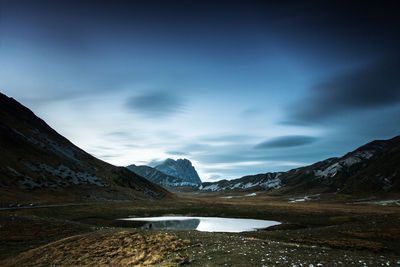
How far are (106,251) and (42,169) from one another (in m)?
129

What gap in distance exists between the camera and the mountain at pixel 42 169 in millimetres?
110938

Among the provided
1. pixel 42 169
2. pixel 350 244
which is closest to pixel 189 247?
pixel 350 244

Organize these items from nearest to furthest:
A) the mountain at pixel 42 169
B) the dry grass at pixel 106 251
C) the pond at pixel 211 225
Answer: the dry grass at pixel 106 251 → the pond at pixel 211 225 → the mountain at pixel 42 169

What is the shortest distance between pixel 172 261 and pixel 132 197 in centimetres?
12928

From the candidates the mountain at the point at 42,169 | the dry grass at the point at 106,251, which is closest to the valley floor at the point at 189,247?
the dry grass at the point at 106,251

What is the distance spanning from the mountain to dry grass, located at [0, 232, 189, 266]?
241 ft

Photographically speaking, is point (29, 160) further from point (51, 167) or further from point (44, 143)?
point (44, 143)

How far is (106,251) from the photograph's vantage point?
1105 inches

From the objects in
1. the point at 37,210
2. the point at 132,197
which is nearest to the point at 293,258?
the point at 37,210

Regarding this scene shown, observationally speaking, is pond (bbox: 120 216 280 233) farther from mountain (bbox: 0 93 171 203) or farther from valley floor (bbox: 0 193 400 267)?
mountain (bbox: 0 93 171 203)

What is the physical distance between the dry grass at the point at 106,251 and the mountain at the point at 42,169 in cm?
7357

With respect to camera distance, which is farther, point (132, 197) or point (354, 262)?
point (132, 197)

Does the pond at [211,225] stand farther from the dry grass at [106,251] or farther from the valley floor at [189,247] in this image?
the dry grass at [106,251]

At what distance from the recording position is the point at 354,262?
1969 cm
